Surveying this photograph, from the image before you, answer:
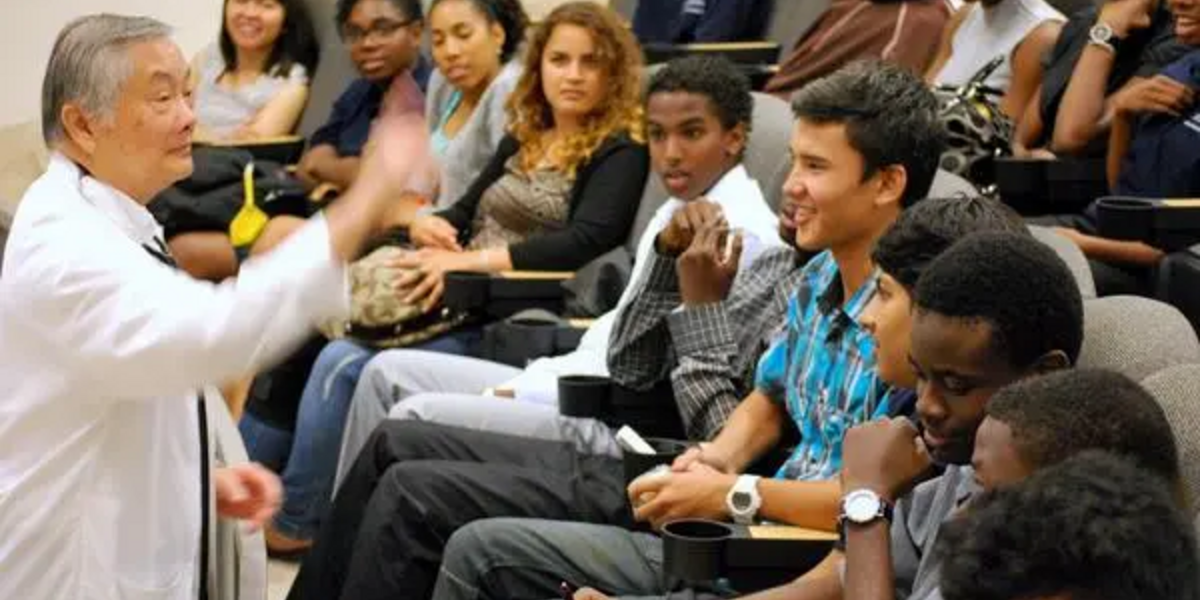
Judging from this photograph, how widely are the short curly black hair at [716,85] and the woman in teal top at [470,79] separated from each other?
90 cm

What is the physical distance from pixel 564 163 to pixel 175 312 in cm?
203

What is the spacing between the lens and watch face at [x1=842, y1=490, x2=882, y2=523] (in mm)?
2283

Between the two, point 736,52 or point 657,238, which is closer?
point 657,238

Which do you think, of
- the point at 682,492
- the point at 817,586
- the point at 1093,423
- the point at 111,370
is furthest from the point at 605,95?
the point at 1093,423

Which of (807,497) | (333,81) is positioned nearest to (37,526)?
(807,497)

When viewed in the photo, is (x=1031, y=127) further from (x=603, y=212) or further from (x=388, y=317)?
(x=388, y=317)

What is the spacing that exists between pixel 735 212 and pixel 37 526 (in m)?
1.45

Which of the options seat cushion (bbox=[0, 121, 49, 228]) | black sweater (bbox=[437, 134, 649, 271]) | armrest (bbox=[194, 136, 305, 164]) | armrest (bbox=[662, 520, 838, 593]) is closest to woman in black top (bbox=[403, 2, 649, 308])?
black sweater (bbox=[437, 134, 649, 271])

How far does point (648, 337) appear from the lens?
329 centimetres

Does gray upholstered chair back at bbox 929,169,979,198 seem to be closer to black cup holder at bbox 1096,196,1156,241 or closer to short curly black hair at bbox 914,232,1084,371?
black cup holder at bbox 1096,196,1156,241

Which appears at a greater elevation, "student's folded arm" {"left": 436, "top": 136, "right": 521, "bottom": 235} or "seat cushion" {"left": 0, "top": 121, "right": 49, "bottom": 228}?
"student's folded arm" {"left": 436, "top": 136, "right": 521, "bottom": 235}

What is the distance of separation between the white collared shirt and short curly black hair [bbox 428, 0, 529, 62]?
124cm

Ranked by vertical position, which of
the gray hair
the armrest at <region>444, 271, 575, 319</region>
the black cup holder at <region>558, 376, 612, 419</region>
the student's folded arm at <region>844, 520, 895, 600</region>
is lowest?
the armrest at <region>444, 271, 575, 319</region>

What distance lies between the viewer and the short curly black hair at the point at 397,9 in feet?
16.8
